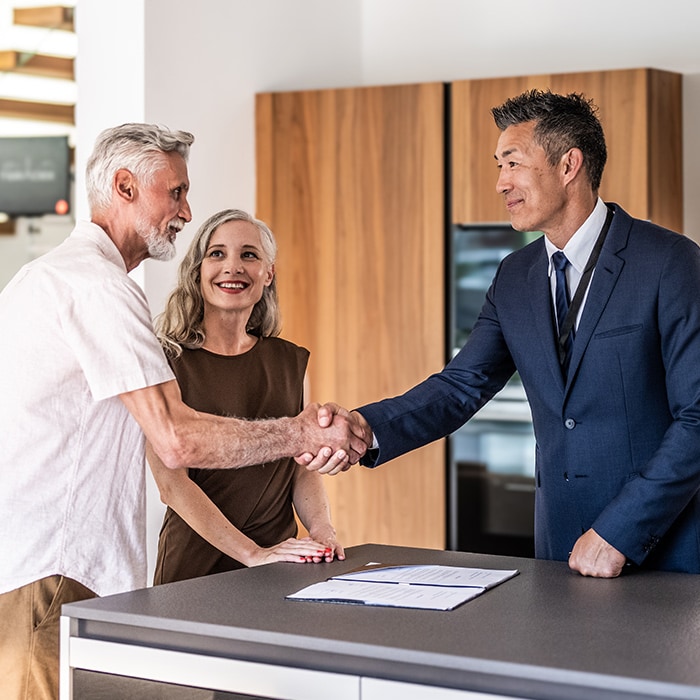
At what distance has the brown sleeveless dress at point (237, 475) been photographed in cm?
237

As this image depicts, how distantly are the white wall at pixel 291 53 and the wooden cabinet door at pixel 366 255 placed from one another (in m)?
0.20

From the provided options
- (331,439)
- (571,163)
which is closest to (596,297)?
(571,163)

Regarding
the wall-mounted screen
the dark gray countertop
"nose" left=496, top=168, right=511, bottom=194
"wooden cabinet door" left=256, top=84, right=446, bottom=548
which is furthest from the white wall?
the dark gray countertop

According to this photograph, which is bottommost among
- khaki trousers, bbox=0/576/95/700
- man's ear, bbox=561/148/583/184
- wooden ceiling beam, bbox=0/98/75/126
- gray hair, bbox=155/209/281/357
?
khaki trousers, bbox=0/576/95/700

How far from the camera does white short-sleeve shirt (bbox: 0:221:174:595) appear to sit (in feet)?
6.18

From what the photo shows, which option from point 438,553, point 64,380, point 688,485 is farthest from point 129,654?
point 688,485

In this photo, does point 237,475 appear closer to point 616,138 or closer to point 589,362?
point 589,362

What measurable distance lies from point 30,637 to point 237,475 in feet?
2.06

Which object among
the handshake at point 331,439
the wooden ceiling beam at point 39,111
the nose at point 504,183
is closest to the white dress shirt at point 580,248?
the nose at point 504,183

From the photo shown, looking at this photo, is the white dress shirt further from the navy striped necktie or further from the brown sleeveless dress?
the brown sleeveless dress

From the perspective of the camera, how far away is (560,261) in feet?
7.64

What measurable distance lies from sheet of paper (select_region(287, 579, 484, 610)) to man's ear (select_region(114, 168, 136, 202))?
84cm

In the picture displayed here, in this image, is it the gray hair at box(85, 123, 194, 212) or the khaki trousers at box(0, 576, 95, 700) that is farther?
the gray hair at box(85, 123, 194, 212)

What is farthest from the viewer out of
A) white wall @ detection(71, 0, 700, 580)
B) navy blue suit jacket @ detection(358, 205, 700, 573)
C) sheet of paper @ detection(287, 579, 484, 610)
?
white wall @ detection(71, 0, 700, 580)
